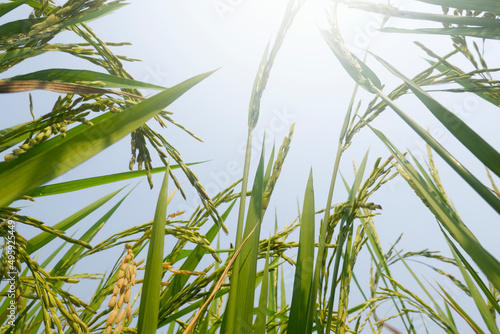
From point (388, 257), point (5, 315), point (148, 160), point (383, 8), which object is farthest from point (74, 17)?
point (388, 257)

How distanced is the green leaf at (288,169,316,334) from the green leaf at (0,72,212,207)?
0.43 meters

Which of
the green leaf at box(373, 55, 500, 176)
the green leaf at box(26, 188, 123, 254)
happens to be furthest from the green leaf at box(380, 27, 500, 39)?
the green leaf at box(26, 188, 123, 254)

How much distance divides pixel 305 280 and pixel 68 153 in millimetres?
519

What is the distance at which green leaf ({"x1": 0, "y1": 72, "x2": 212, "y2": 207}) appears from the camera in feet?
1.25

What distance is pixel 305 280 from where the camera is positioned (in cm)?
73

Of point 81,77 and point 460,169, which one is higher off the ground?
point 81,77

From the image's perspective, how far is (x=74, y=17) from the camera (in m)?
0.49

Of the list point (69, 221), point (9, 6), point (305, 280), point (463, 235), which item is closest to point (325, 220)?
point (305, 280)

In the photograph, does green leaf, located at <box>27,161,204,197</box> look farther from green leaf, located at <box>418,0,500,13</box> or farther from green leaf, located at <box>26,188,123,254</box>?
green leaf, located at <box>418,0,500,13</box>

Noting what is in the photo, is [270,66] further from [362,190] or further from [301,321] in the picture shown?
[301,321]

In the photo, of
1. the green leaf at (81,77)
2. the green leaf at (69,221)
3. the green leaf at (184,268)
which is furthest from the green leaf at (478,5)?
the green leaf at (69,221)

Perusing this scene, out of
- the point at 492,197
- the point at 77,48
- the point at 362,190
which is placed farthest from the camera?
the point at 362,190

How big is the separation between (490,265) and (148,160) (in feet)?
1.91

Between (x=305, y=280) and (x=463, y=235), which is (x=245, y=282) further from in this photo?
(x=463, y=235)
